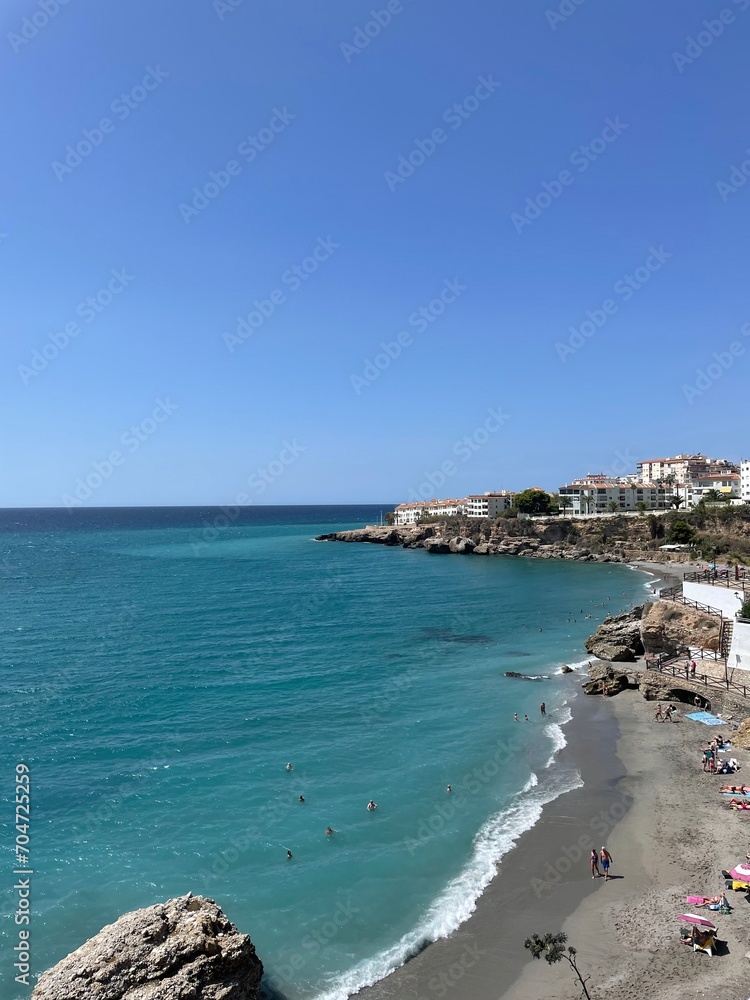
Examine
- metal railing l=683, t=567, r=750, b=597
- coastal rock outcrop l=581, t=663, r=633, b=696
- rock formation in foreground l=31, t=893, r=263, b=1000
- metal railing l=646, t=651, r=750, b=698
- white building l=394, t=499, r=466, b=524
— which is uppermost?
white building l=394, t=499, r=466, b=524

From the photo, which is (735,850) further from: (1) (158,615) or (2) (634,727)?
(1) (158,615)

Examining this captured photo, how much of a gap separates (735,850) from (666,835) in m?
2.10

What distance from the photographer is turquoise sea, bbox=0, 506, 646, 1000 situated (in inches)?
701

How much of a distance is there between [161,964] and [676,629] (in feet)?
111

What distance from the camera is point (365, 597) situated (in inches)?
2827

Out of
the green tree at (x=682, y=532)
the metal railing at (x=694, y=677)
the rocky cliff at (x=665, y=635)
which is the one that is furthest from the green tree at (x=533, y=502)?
the metal railing at (x=694, y=677)

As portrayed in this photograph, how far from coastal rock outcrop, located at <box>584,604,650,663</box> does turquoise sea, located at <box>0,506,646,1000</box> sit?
2235 mm

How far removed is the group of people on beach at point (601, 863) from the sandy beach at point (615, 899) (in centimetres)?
24

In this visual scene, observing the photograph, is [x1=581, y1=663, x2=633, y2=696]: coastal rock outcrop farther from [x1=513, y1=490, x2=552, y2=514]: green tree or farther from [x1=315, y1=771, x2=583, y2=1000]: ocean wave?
[x1=513, y1=490, x2=552, y2=514]: green tree

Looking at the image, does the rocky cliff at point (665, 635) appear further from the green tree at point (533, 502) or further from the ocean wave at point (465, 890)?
the green tree at point (533, 502)

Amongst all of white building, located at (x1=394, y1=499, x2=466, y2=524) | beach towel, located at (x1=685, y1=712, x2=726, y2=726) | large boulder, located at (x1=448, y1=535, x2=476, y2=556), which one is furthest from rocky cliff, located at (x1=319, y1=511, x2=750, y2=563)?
beach towel, located at (x1=685, y1=712, x2=726, y2=726)

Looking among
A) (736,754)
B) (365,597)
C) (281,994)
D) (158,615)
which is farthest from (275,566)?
(281,994)

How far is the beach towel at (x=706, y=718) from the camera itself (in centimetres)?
2912

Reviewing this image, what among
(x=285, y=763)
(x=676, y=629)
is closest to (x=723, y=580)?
(x=676, y=629)
